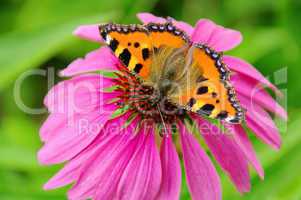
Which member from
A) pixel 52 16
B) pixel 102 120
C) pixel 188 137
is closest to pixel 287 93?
pixel 188 137

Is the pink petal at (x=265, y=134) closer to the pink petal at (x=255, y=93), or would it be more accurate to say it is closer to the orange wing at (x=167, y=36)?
the pink petal at (x=255, y=93)

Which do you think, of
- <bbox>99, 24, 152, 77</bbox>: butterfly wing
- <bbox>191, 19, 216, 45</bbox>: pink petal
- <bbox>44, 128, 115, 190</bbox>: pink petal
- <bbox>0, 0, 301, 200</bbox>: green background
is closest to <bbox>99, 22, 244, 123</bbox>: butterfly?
<bbox>99, 24, 152, 77</bbox>: butterfly wing

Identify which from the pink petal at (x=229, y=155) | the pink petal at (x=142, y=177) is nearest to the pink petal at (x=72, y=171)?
the pink petal at (x=142, y=177)

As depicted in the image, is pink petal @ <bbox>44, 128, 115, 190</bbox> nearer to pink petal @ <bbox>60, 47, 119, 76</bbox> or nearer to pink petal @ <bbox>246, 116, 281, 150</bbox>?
pink petal @ <bbox>60, 47, 119, 76</bbox>

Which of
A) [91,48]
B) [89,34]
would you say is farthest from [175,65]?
[91,48]

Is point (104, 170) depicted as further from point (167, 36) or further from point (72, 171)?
point (167, 36)

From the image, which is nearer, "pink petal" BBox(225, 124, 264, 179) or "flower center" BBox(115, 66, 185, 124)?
"pink petal" BBox(225, 124, 264, 179)
